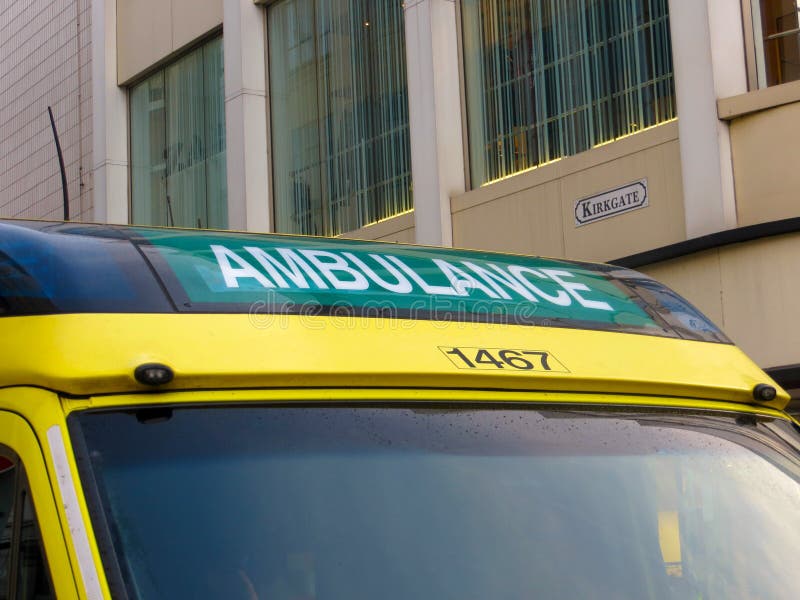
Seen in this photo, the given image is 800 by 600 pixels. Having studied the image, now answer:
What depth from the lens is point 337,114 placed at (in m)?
16.6

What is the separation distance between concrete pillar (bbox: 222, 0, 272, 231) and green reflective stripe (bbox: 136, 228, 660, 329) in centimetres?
1410

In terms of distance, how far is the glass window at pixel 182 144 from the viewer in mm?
18828

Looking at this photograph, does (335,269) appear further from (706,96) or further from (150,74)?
(150,74)

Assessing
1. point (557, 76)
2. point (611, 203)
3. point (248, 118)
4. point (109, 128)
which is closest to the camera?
point (611, 203)

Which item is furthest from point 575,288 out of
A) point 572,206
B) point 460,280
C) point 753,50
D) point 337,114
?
point 337,114

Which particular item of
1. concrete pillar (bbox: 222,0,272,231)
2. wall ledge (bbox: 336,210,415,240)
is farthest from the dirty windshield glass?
concrete pillar (bbox: 222,0,272,231)

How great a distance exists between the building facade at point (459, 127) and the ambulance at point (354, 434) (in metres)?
7.67

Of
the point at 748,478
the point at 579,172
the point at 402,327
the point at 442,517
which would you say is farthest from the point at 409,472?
the point at 579,172

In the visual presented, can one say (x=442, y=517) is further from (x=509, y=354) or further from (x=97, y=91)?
(x=97, y=91)

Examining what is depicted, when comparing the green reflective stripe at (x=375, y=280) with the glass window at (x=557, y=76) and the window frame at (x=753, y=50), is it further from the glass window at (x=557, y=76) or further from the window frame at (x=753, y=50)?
the glass window at (x=557, y=76)

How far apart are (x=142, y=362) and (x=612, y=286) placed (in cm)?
156

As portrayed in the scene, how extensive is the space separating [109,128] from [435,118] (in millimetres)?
8449

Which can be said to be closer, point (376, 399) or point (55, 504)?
point (55, 504)

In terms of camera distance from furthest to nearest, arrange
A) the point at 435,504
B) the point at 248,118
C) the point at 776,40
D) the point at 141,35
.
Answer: the point at 141,35 < the point at 248,118 < the point at 776,40 < the point at 435,504
